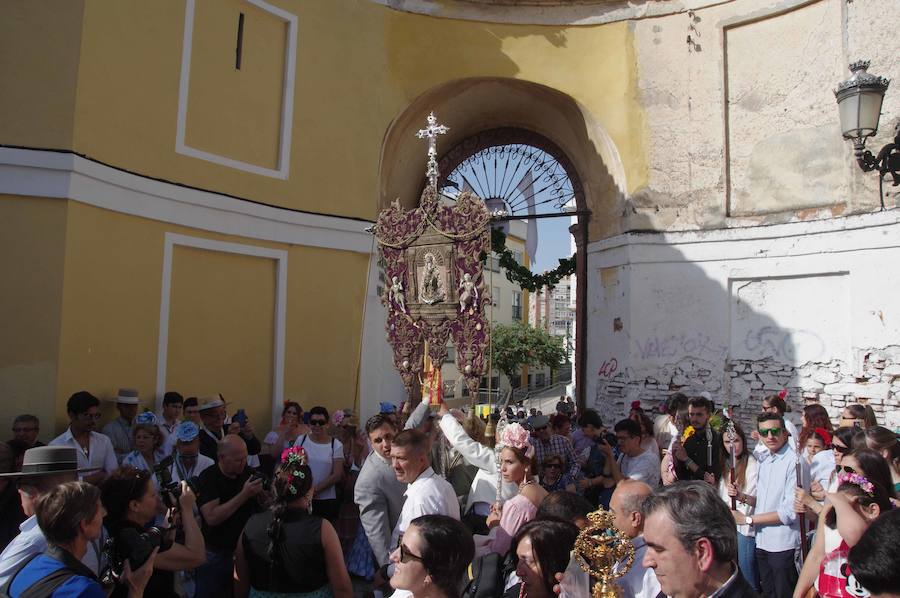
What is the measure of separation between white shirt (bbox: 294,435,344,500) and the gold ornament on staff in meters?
3.83

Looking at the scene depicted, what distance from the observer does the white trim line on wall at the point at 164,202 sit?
6.82m

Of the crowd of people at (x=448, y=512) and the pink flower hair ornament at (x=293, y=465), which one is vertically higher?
the pink flower hair ornament at (x=293, y=465)

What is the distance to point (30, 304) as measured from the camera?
6.73 m

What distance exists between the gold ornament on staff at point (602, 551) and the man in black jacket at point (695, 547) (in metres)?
0.37

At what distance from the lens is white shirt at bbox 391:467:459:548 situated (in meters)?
3.69

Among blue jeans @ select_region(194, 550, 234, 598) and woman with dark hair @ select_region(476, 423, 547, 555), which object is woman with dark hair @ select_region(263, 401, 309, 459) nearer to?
blue jeans @ select_region(194, 550, 234, 598)

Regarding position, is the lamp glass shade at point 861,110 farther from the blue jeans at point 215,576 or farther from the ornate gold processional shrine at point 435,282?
the blue jeans at point 215,576

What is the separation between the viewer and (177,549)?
3.38 m

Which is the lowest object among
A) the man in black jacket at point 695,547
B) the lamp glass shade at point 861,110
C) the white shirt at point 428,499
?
the white shirt at point 428,499

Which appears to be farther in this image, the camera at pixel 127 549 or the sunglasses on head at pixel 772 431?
the sunglasses on head at pixel 772 431

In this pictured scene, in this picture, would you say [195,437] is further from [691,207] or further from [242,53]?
[691,207]

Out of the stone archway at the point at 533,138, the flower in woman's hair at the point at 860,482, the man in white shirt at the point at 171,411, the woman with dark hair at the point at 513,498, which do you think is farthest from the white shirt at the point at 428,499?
the stone archway at the point at 533,138

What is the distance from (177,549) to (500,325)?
3274cm

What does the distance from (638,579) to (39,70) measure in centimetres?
727
